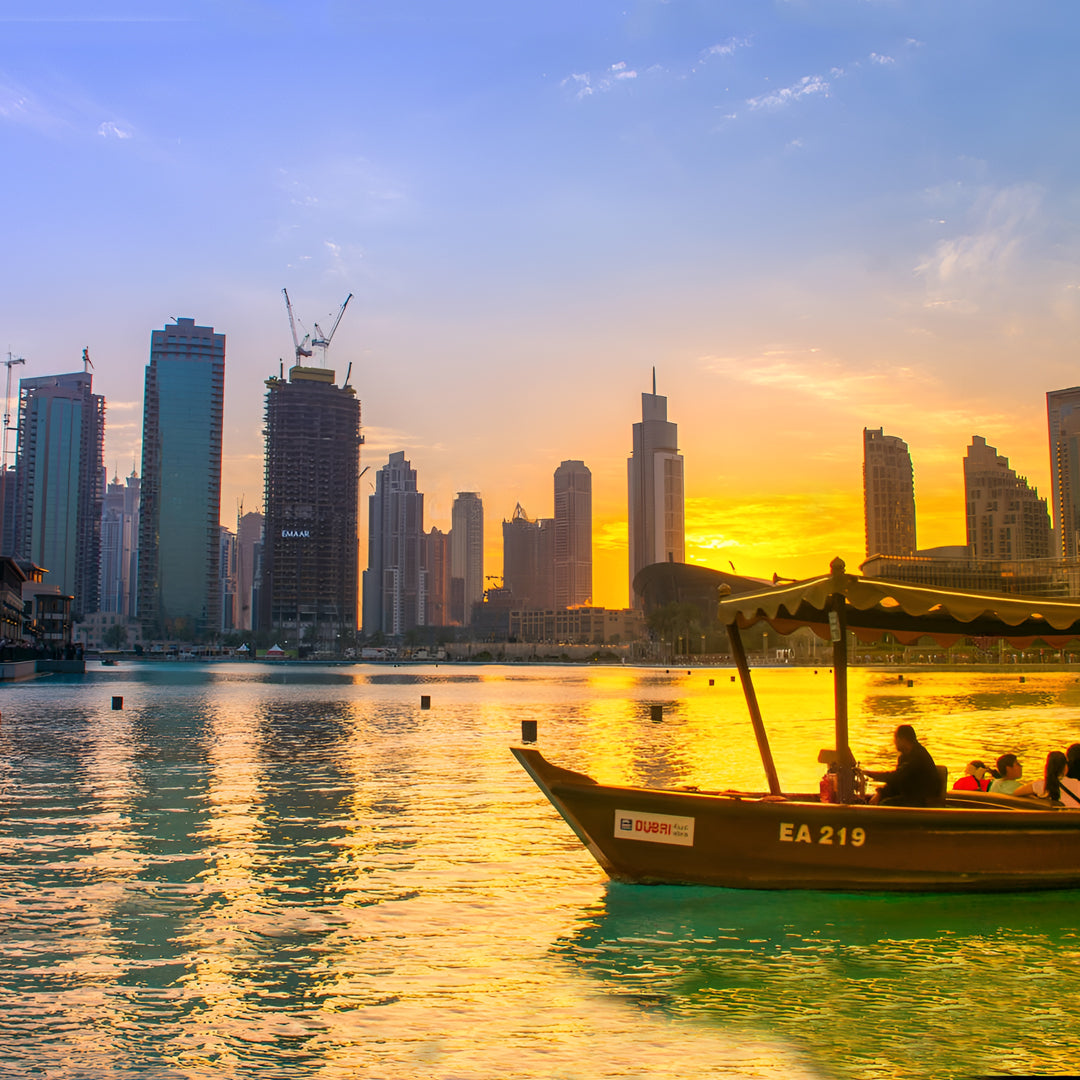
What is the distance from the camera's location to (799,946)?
405 inches

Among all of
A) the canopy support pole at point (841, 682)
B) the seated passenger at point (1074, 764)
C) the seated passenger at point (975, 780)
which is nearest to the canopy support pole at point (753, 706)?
the canopy support pole at point (841, 682)

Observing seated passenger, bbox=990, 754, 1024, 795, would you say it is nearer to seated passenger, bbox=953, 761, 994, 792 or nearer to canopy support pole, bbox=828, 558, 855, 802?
seated passenger, bbox=953, 761, 994, 792

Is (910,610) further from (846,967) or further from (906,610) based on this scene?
(846,967)

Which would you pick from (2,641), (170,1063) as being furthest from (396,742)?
(2,641)

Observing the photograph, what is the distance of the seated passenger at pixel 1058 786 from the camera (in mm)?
12484

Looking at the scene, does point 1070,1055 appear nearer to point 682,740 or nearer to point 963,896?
point 963,896

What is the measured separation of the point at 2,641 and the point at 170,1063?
92.4 metres

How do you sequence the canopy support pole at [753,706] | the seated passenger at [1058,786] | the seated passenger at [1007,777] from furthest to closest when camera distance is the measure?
the canopy support pole at [753,706], the seated passenger at [1007,777], the seated passenger at [1058,786]

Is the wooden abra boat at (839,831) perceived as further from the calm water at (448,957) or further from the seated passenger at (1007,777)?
the seated passenger at (1007,777)

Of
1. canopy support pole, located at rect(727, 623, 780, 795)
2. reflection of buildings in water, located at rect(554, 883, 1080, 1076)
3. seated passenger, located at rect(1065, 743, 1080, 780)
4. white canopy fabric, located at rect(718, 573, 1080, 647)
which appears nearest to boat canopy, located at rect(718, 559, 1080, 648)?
white canopy fabric, located at rect(718, 573, 1080, 647)

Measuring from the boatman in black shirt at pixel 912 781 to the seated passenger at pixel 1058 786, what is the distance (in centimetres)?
152

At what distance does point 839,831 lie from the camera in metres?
11.5

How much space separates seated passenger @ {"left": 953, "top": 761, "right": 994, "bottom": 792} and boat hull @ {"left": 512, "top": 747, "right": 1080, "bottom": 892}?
1.63 metres

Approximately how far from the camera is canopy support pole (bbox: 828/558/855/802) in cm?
1188
